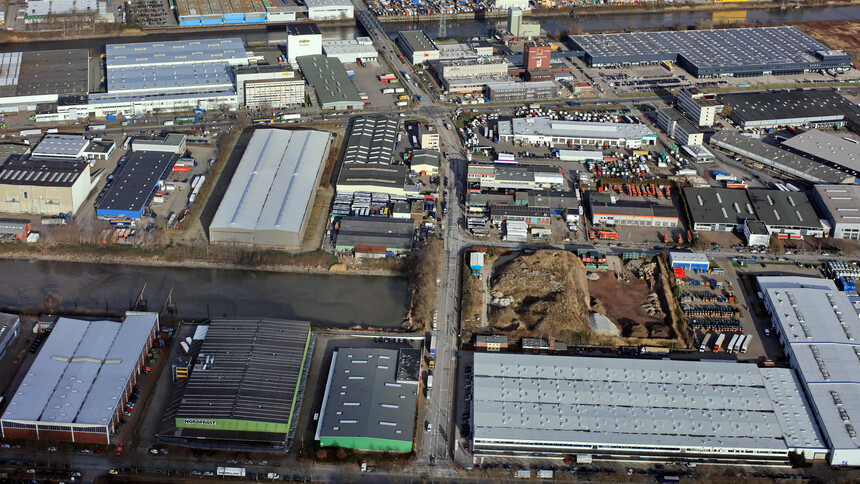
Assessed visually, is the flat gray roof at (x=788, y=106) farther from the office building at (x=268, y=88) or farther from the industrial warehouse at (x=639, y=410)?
the office building at (x=268, y=88)

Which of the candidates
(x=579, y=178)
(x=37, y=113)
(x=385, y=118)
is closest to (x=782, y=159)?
(x=579, y=178)

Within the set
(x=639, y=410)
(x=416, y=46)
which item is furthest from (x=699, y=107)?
(x=639, y=410)

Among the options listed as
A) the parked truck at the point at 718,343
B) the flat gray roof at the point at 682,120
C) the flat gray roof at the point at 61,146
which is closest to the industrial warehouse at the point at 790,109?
the flat gray roof at the point at 682,120

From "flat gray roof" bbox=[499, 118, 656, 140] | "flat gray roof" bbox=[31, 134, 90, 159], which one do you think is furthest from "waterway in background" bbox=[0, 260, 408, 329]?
"flat gray roof" bbox=[499, 118, 656, 140]

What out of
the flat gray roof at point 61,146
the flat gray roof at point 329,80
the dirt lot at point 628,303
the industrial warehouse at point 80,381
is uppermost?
the flat gray roof at point 61,146

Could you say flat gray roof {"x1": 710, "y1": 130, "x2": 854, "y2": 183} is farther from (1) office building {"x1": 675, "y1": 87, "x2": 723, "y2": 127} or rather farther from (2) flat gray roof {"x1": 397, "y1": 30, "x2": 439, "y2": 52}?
(2) flat gray roof {"x1": 397, "y1": 30, "x2": 439, "y2": 52}

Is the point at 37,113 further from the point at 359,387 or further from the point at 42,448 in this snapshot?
the point at 359,387

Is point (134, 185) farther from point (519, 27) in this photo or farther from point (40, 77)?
point (519, 27)
